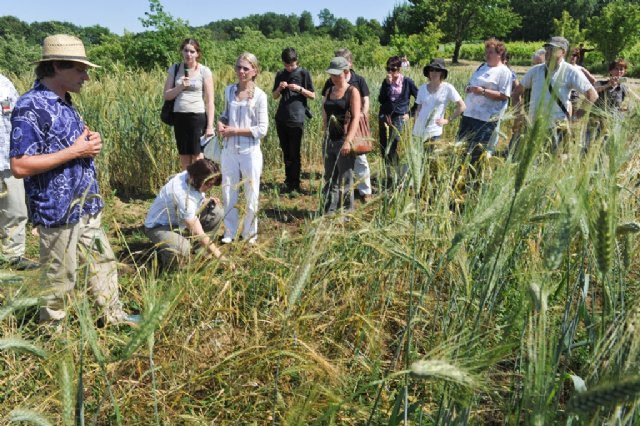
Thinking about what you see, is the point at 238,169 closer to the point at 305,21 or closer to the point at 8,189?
the point at 8,189

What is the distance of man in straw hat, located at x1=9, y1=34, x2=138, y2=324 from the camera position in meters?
2.27

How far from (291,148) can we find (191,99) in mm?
1300

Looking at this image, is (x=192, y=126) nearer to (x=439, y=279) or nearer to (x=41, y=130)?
(x=41, y=130)

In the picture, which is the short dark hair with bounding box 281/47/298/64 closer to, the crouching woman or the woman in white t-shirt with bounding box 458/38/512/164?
the woman in white t-shirt with bounding box 458/38/512/164

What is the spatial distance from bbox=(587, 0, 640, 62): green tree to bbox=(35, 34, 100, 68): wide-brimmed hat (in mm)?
28884

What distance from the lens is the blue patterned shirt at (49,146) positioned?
2264 mm

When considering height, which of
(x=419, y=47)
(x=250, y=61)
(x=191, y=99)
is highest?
(x=419, y=47)

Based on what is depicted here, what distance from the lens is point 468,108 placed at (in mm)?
4715

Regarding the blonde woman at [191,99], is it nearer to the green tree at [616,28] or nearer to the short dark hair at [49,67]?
the short dark hair at [49,67]

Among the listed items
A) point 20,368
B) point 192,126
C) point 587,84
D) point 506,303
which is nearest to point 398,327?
point 506,303

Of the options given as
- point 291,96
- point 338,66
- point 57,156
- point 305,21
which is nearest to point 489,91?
point 338,66

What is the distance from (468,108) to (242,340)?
3.48 metres

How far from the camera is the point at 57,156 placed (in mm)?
2297

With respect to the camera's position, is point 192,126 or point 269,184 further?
point 269,184
